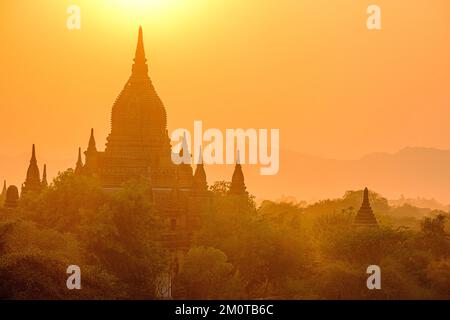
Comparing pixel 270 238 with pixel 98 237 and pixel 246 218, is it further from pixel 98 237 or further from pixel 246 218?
pixel 98 237

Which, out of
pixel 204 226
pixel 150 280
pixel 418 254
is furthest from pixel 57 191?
pixel 418 254

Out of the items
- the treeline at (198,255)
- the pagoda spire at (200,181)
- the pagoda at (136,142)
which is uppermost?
the pagoda at (136,142)

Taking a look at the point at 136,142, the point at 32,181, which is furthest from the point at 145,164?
the point at 32,181

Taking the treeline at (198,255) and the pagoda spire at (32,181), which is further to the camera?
the pagoda spire at (32,181)

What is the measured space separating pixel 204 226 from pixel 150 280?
14198 mm

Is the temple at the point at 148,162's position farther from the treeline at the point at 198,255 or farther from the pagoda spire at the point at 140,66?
the treeline at the point at 198,255

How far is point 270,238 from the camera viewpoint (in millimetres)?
79688

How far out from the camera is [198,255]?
2906 inches

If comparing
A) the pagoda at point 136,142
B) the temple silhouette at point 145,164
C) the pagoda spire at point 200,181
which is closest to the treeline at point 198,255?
the temple silhouette at point 145,164

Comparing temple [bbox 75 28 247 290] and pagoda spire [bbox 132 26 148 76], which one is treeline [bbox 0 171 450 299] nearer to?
temple [bbox 75 28 247 290]

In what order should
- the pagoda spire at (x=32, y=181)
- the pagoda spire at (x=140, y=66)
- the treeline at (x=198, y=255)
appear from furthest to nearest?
the pagoda spire at (x=32, y=181) < the pagoda spire at (x=140, y=66) < the treeline at (x=198, y=255)

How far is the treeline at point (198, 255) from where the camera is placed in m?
66.1

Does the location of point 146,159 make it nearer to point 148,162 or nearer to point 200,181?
point 148,162
